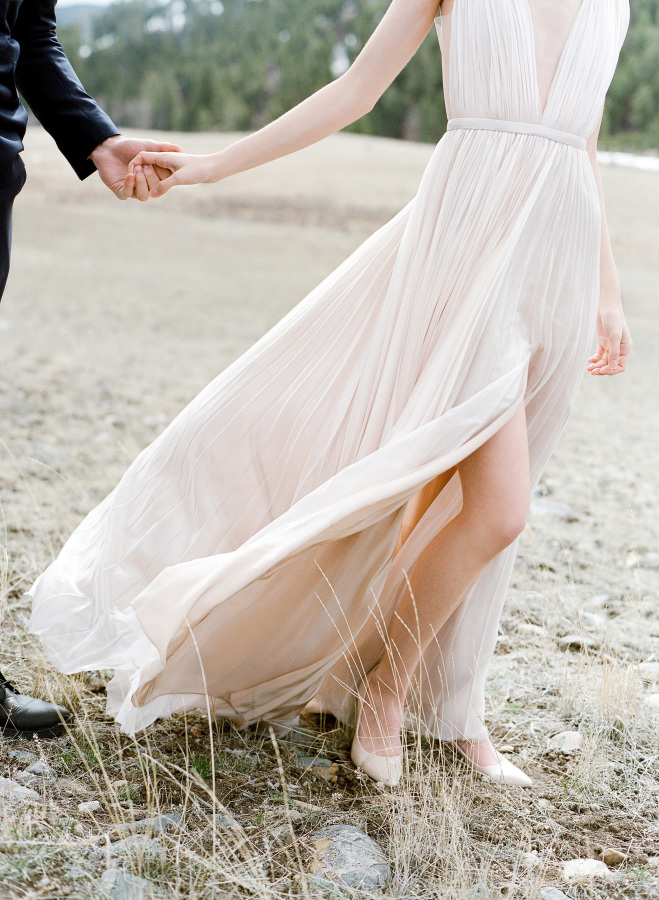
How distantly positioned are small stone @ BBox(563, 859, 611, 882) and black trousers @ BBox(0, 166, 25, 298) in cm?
189

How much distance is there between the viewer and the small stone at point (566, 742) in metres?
2.70

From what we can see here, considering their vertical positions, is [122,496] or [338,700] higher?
[122,496]

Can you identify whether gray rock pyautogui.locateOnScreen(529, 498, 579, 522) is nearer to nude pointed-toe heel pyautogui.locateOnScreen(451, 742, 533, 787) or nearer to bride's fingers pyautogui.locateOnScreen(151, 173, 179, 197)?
nude pointed-toe heel pyautogui.locateOnScreen(451, 742, 533, 787)

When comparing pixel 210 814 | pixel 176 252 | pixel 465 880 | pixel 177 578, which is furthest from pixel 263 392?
pixel 176 252

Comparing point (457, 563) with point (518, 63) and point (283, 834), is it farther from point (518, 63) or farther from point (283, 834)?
point (518, 63)

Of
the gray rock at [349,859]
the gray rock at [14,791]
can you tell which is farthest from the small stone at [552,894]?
the gray rock at [14,791]

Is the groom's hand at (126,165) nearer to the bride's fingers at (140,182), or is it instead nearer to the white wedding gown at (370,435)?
the bride's fingers at (140,182)

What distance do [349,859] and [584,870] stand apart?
21.6 inches

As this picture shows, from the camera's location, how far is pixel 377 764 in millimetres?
2369

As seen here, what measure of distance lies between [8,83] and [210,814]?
5.93 ft

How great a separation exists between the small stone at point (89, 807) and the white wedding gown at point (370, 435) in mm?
183

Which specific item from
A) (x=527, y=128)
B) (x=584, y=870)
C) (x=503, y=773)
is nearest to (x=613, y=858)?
(x=584, y=870)

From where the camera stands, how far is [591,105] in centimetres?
225

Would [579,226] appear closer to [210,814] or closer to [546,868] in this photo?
[546,868]
